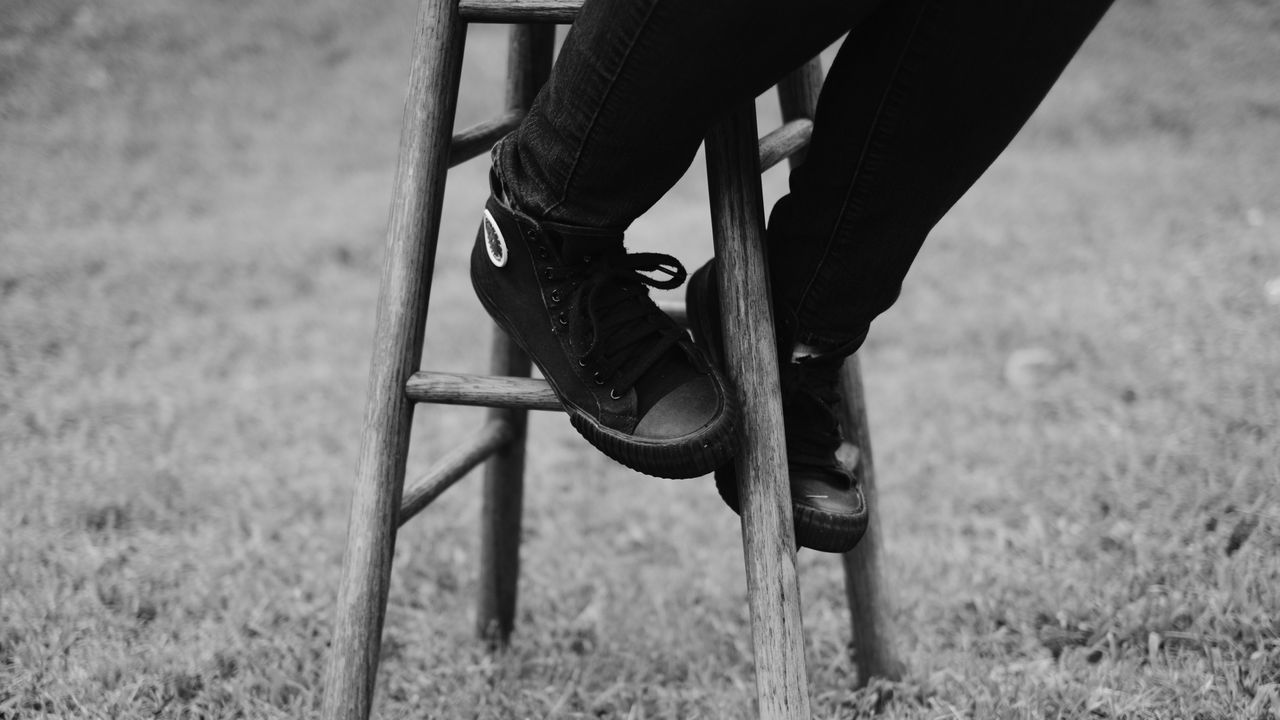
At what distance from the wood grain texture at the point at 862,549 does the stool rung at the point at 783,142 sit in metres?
0.07

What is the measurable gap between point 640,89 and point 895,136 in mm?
289

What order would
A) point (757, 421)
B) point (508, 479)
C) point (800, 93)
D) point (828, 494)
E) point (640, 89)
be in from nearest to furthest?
point (640, 89)
point (757, 421)
point (828, 494)
point (800, 93)
point (508, 479)

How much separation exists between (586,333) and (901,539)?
1.42 m

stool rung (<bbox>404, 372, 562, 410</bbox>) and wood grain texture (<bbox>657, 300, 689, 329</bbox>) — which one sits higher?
stool rung (<bbox>404, 372, 562, 410</bbox>)

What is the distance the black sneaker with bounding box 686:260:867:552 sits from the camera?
3.43 feet

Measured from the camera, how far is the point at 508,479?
1.65 metres

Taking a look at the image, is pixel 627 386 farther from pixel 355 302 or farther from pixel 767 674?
pixel 355 302

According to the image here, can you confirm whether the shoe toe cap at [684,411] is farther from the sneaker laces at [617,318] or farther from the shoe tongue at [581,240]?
the shoe tongue at [581,240]

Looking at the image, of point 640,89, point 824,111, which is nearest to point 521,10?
point 640,89

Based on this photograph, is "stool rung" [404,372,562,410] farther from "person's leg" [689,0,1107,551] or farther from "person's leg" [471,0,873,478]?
"person's leg" [689,0,1107,551]

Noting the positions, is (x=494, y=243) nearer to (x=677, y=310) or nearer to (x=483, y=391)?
(x=483, y=391)

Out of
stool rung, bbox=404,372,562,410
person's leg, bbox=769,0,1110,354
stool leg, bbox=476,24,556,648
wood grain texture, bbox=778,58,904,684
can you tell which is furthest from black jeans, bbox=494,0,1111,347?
stool leg, bbox=476,24,556,648

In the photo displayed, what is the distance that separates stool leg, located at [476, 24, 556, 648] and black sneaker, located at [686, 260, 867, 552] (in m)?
0.51

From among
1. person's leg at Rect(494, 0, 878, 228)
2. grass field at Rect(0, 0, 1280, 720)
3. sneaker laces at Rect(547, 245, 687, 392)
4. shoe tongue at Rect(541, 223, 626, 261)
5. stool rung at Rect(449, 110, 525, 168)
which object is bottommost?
grass field at Rect(0, 0, 1280, 720)
